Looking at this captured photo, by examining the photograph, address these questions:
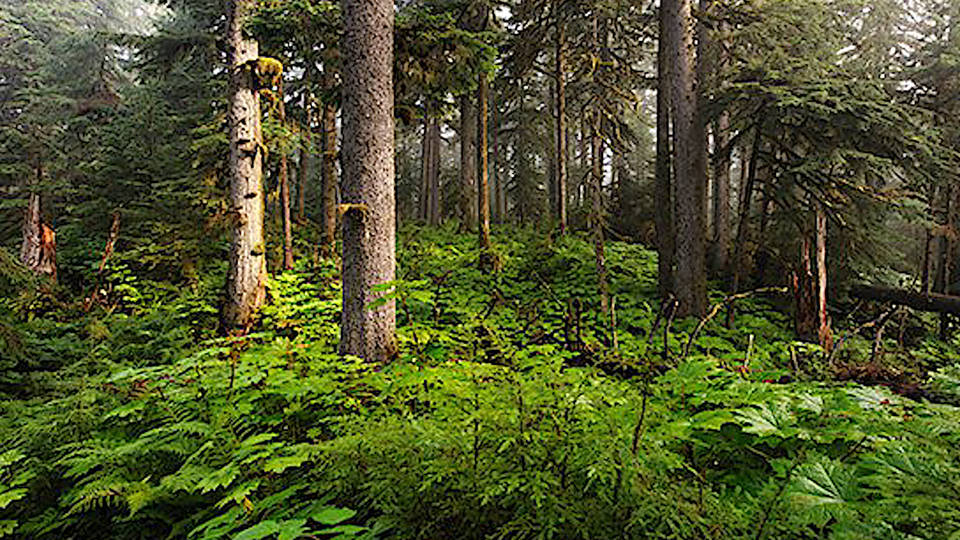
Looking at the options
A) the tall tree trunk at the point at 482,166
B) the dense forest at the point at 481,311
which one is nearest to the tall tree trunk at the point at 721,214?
the dense forest at the point at 481,311

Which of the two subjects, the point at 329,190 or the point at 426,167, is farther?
the point at 426,167

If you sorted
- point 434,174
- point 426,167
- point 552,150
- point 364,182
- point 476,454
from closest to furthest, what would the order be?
point 476,454 < point 364,182 < point 552,150 < point 426,167 < point 434,174

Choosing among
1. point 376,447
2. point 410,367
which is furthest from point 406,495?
point 410,367

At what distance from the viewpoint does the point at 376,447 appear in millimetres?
2203

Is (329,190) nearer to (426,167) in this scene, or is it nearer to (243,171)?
(243,171)

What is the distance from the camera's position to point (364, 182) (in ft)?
15.8

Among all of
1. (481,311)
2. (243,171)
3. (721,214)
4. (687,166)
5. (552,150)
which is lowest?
(481,311)

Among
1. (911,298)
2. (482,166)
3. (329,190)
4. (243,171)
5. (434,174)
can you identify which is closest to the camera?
(243,171)

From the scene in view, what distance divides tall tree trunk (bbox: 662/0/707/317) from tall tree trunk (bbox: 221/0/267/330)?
7.18 m

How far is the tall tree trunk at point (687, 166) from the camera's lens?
28.0 ft

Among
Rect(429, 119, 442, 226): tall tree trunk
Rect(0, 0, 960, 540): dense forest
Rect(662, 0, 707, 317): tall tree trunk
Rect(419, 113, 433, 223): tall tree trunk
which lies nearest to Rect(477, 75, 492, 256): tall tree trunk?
Rect(0, 0, 960, 540): dense forest

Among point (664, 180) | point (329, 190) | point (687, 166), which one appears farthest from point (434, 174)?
point (687, 166)

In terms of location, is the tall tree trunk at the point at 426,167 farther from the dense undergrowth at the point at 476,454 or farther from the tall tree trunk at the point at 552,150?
the dense undergrowth at the point at 476,454

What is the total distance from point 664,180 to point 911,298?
4.89m
